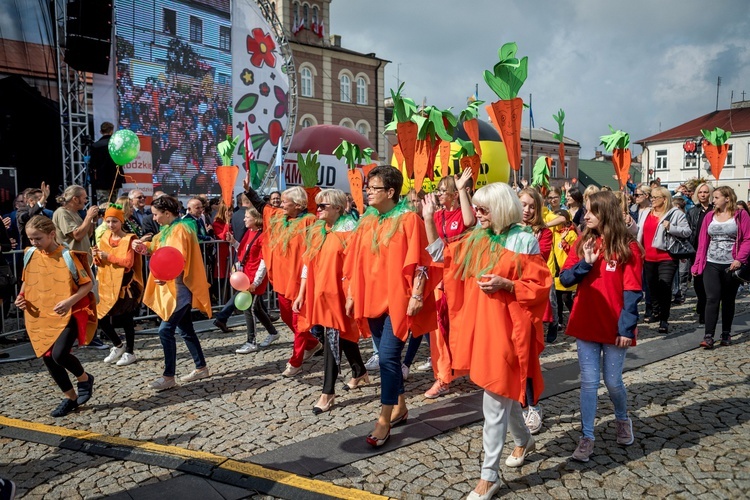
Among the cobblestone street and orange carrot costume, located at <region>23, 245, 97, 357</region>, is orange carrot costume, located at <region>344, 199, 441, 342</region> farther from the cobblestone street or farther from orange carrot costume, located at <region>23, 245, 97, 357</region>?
orange carrot costume, located at <region>23, 245, 97, 357</region>

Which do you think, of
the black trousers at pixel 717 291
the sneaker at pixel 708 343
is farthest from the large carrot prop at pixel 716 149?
the sneaker at pixel 708 343

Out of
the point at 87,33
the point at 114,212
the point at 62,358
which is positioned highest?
the point at 87,33

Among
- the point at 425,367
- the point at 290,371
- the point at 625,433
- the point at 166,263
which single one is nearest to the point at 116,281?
the point at 166,263

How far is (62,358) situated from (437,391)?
3082mm

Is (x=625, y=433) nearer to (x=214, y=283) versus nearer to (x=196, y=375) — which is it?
(x=196, y=375)

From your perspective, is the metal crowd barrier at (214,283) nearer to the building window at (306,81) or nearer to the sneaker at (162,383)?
the sneaker at (162,383)

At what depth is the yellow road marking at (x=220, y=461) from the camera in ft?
11.5

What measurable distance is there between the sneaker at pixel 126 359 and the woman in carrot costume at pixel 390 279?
3.48m

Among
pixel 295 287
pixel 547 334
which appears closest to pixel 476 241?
pixel 295 287

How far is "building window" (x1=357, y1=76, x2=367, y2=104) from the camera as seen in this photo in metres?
40.0

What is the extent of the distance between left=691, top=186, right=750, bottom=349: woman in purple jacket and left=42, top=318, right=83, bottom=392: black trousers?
637 centimetres

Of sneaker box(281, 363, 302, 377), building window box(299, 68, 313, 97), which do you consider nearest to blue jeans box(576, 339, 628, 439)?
sneaker box(281, 363, 302, 377)

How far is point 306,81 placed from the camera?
123ft

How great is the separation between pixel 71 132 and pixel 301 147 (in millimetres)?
9606
